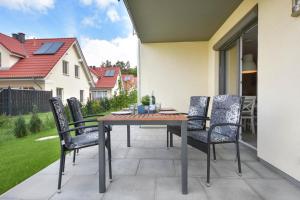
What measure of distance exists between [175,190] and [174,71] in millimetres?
4391

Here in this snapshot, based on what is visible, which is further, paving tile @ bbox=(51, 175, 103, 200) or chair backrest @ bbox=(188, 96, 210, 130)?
chair backrest @ bbox=(188, 96, 210, 130)

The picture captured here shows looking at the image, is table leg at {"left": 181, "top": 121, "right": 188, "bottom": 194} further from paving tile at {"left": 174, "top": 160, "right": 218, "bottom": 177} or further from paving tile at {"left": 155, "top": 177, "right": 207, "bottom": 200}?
paving tile at {"left": 174, "top": 160, "right": 218, "bottom": 177}

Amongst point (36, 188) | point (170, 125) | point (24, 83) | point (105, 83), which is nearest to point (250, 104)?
point (170, 125)

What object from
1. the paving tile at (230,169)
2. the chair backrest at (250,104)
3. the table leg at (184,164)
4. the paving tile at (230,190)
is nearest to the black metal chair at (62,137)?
the table leg at (184,164)

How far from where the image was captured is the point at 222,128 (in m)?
3.05

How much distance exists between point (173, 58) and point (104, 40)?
2796cm

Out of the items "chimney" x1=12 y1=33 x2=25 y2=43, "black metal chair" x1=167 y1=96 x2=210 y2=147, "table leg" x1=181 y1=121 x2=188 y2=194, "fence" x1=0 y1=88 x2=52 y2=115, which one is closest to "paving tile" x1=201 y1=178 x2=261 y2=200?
"table leg" x1=181 y1=121 x2=188 y2=194

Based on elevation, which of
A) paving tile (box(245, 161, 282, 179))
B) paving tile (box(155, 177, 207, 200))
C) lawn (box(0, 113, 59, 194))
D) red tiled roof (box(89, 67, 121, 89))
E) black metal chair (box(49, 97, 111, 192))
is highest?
red tiled roof (box(89, 67, 121, 89))

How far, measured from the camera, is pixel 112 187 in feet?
7.71

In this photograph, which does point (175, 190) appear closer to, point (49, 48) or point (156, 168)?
point (156, 168)

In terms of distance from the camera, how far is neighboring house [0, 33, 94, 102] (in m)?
11.4

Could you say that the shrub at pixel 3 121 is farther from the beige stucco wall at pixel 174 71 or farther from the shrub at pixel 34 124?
the beige stucco wall at pixel 174 71

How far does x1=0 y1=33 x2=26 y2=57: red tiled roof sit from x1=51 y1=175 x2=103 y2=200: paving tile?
11.4 m

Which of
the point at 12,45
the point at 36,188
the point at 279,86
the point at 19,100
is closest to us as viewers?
the point at 36,188
